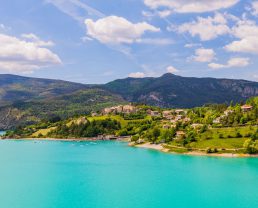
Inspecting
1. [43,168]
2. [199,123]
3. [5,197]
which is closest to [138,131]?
[199,123]

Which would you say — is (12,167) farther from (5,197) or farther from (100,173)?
(5,197)

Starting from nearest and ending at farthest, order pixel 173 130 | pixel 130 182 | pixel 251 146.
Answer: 1. pixel 130 182
2. pixel 251 146
3. pixel 173 130

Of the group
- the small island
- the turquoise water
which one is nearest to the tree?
the small island

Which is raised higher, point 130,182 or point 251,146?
point 251,146

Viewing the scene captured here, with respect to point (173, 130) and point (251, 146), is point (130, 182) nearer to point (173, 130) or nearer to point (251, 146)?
point (251, 146)

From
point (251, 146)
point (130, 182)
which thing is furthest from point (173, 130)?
point (130, 182)

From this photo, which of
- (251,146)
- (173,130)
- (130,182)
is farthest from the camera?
(173,130)

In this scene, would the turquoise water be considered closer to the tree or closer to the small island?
the tree
